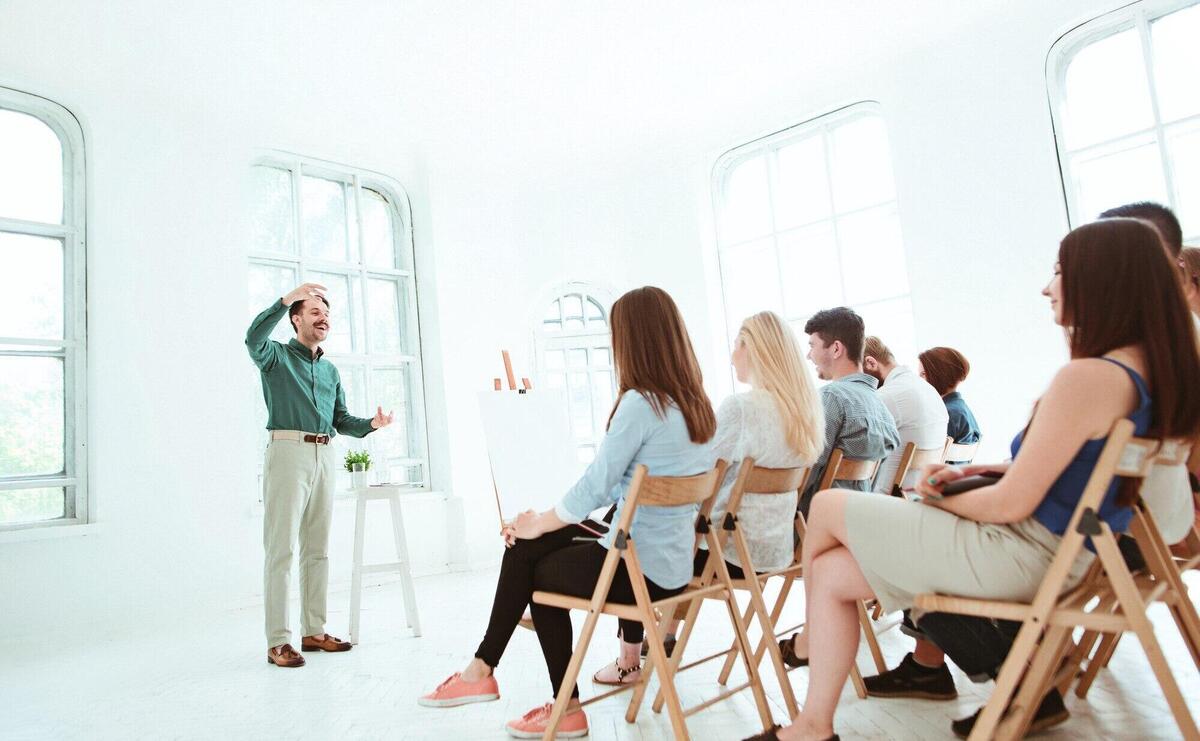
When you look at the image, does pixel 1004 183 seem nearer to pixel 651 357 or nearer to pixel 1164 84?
pixel 1164 84

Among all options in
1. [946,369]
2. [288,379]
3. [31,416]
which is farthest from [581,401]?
[31,416]

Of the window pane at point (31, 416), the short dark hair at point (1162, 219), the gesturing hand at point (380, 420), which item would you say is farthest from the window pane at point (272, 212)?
the short dark hair at point (1162, 219)

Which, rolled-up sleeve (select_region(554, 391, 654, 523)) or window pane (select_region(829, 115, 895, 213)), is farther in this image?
window pane (select_region(829, 115, 895, 213))

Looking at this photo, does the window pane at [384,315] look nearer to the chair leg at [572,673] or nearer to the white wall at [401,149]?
the white wall at [401,149]

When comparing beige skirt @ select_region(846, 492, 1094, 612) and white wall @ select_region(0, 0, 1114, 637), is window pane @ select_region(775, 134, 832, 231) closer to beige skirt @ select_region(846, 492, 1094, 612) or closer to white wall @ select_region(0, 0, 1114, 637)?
white wall @ select_region(0, 0, 1114, 637)

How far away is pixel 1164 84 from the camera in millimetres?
5297

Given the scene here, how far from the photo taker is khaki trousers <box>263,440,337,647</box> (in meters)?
3.69

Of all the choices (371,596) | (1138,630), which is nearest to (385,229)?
(371,596)

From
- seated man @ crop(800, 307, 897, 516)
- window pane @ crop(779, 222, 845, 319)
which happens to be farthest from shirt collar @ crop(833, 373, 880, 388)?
window pane @ crop(779, 222, 845, 319)

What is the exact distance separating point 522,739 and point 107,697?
76.1 inches

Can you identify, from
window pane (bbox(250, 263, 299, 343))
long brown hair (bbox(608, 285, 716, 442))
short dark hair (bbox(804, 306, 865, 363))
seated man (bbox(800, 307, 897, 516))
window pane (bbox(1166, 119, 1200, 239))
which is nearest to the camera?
long brown hair (bbox(608, 285, 716, 442))

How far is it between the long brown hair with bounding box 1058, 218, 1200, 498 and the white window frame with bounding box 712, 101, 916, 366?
15.1 ft

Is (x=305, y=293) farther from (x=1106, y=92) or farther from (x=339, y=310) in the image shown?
(x=1106, y=92)

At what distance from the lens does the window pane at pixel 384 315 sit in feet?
22.0
